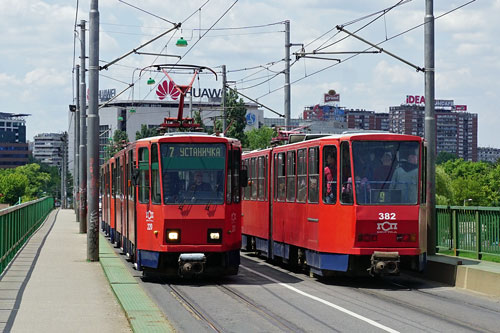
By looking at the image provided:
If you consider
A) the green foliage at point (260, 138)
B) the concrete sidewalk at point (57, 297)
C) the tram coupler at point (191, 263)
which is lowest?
the concrete sidewalk at point (57, 297)

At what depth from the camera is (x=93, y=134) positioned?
23.7 meters

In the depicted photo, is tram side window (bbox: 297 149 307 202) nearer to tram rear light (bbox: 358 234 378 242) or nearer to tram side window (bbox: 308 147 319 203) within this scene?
tram side window (bbox: 308 147 319 203)

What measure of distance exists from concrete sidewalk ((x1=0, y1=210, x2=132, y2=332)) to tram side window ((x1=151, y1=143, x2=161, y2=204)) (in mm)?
1961

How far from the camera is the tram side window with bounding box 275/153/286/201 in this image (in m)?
22.6

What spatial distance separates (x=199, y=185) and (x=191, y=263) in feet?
5.26

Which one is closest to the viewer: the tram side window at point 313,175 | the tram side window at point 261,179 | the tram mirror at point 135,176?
the tram side window at point 313,175

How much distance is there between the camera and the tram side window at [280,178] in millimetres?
22641

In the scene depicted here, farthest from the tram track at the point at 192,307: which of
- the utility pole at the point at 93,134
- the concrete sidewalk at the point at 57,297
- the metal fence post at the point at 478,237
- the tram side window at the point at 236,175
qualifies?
the metal fence post at the point at 478,237

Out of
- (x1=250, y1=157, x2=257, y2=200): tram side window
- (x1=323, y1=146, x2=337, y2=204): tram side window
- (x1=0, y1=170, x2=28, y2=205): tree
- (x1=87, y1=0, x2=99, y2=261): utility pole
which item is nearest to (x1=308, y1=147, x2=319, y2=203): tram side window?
(x1=323, y1=146, x2=337, y2=204): tram side window

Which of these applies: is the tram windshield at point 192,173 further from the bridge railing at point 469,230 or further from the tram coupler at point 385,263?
the bridge railing at point 469,230

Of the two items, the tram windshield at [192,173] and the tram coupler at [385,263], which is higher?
the tram windshield at [192,173]

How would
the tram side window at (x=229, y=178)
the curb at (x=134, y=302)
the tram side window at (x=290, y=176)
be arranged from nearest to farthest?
the curb at (x=134, y=302) < the tram side window at (x=229, y=178) < the tram side window at (x=290, y=176)

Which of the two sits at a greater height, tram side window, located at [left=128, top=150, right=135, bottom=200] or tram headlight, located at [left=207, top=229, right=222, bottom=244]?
tram side window, located at [left=128, top=150, right=135, bottom=200]

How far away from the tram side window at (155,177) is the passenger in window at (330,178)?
11.1 feet
